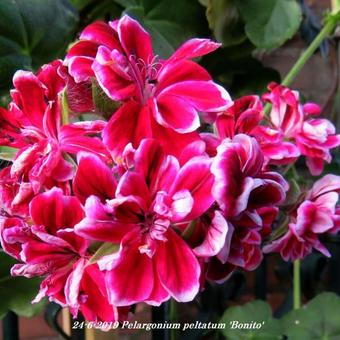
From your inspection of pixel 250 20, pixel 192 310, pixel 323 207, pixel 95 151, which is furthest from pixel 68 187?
pixel 192 310

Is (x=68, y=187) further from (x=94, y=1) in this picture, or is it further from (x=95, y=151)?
(x=94, y=1)

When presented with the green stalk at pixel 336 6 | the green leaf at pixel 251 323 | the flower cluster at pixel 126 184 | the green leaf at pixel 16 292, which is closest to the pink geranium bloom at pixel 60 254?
the flower cluster at pixel 126 184

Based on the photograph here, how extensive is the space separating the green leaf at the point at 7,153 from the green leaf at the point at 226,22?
0.39 m

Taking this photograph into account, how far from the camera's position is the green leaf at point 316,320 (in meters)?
0.74

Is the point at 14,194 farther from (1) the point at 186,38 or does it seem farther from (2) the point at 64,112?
(1) the point at 186,38

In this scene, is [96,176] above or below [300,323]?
above

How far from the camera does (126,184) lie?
0.33 metres

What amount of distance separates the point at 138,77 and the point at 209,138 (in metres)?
0.07

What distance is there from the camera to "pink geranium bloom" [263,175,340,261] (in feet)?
1.72

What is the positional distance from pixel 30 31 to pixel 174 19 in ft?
0.77

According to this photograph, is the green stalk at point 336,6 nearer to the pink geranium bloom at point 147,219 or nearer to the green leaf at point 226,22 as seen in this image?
the green leaf at point 226,22

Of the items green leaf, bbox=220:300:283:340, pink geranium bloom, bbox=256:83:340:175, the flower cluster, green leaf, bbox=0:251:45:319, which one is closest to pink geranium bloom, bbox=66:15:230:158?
the flower cluster

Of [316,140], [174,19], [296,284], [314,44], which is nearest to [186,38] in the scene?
[174,19]

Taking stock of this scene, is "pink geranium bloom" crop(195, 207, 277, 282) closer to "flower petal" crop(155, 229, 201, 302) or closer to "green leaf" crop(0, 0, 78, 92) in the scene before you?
"flower petal" crop(155, 229, 201, 302)
